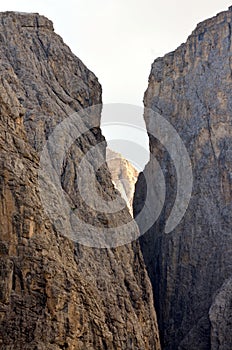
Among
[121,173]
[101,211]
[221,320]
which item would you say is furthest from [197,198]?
[121,173]

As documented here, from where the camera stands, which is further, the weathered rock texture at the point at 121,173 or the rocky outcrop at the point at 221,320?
the weathered rock texture at the point at 121,173

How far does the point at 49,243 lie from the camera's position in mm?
A: 33469

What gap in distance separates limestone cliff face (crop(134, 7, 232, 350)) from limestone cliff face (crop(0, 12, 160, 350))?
10599mm

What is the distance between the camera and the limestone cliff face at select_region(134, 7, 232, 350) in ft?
180

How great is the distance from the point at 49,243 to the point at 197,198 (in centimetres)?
2972

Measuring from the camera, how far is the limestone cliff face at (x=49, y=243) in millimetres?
31219

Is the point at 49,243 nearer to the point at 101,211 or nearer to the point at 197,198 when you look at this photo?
the point at 101,211

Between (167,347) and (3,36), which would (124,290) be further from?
(3,36)

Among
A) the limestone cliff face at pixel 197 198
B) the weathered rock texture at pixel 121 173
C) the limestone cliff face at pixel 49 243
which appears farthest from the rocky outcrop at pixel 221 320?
the weathered rock texture at pixel 121 173

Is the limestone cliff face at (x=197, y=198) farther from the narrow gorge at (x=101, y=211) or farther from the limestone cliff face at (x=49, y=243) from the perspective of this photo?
the limestone cliff face at (x=49, y=243)

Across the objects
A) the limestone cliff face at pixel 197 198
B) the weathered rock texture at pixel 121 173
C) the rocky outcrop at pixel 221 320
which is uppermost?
the weathered rock texture at pixel 121 173

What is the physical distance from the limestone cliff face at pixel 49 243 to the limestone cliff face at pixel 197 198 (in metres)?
10.6

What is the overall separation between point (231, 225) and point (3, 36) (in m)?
23.7

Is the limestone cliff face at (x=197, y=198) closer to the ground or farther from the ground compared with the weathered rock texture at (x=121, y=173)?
closer to the ground
